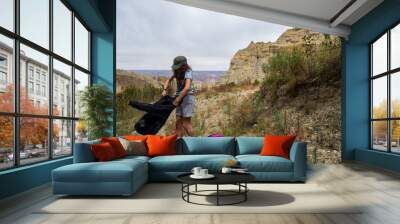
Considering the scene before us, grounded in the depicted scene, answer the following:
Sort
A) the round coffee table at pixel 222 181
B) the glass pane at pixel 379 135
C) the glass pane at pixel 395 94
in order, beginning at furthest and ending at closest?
the glass pane at pixel 379 135 → the glass pane at pixel 395 94 → the round coffee table at pixel 222 181

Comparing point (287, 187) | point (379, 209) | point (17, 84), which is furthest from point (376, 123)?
point (17, 84)

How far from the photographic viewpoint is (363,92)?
988cm

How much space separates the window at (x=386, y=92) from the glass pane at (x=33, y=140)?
685 centimetres

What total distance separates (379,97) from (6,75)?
798 centimetres

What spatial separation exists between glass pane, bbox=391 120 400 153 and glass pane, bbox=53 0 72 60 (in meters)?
6.86

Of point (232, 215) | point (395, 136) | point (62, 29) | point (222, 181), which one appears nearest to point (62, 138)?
point (62, 29)

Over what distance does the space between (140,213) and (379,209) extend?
2.64 meters

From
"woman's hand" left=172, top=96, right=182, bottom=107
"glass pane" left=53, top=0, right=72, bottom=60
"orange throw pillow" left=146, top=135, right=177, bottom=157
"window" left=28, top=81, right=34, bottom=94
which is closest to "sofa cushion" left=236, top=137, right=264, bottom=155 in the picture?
"orange throw pillow" left=146, top=135, right=177, bottom=157

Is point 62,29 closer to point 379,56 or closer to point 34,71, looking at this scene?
point 34,71

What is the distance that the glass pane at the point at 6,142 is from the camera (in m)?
4.90

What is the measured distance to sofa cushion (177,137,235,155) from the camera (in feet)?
22.8

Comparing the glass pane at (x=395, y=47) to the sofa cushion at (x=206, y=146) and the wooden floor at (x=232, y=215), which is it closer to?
the wooden floor at (x=232, y=215)

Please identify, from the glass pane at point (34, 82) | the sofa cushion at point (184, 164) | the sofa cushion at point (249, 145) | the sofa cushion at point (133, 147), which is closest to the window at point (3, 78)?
the glass pane at point (34, 82)

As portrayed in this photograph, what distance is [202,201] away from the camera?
4.66 metres
